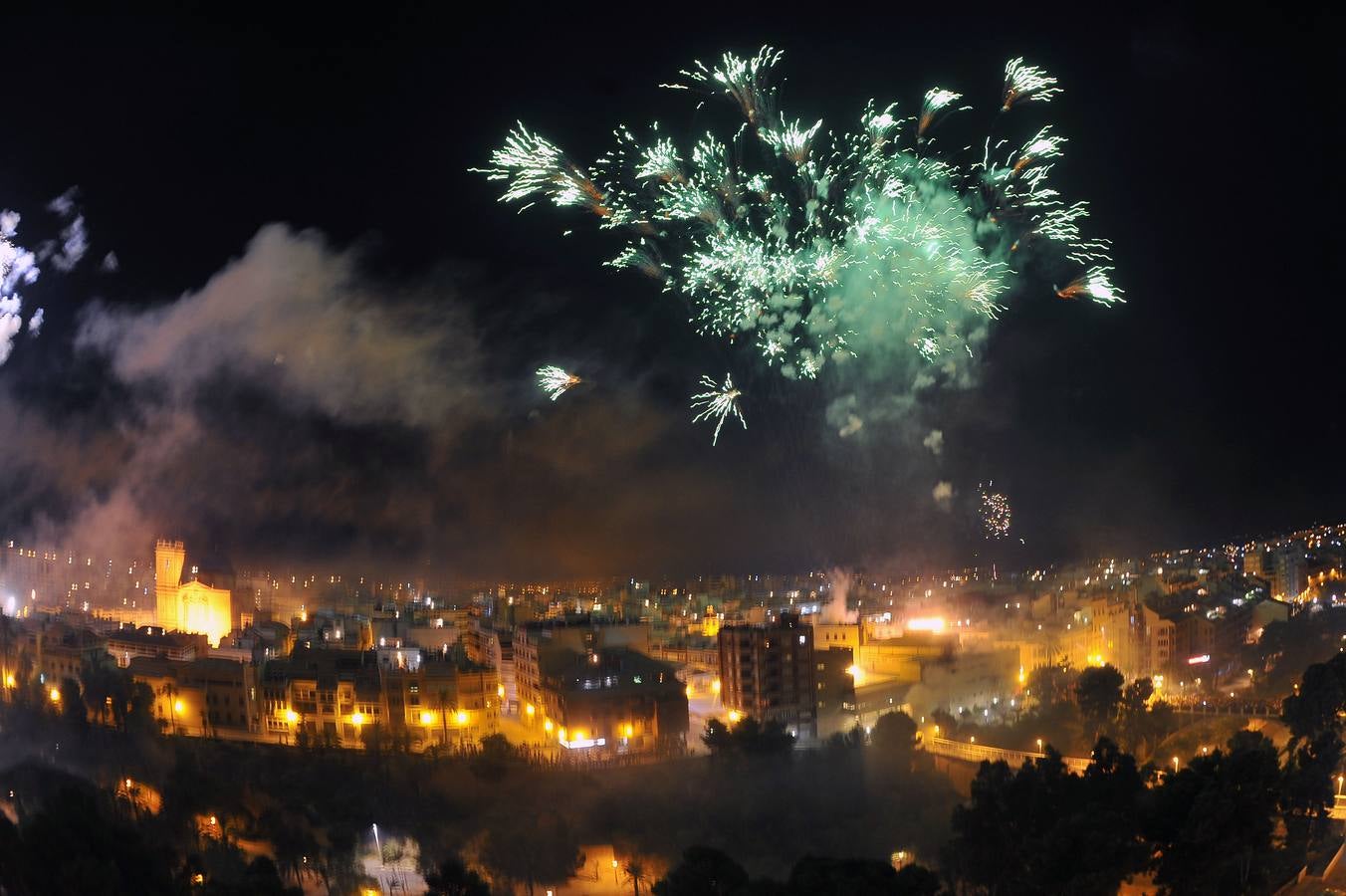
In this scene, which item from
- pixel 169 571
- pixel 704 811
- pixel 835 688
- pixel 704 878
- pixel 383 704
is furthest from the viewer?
pixel 169 571

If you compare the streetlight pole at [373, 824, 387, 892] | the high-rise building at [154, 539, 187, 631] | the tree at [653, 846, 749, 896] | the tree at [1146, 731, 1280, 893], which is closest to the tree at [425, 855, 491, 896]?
the tree at [653, 846, 749, 896]

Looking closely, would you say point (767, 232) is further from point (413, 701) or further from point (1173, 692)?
point (1173, 692)

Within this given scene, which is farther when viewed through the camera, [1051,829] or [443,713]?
[443,713]

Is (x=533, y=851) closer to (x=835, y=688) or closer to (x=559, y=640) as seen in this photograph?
(x=559, y=640)

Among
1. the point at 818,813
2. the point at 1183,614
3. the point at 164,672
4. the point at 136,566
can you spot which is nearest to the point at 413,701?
the point at 164,672

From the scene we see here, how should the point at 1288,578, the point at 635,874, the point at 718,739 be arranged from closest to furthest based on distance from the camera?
the point at 635,874, the point at 718,739, the point at 1288,578

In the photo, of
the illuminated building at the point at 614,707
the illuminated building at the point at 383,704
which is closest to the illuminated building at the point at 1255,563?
the illuminated building at the point at 614,707

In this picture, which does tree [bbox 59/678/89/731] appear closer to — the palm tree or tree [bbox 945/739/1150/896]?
the palm tree

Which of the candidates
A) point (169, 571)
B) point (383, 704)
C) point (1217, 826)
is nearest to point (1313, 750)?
point (1217, 826)
